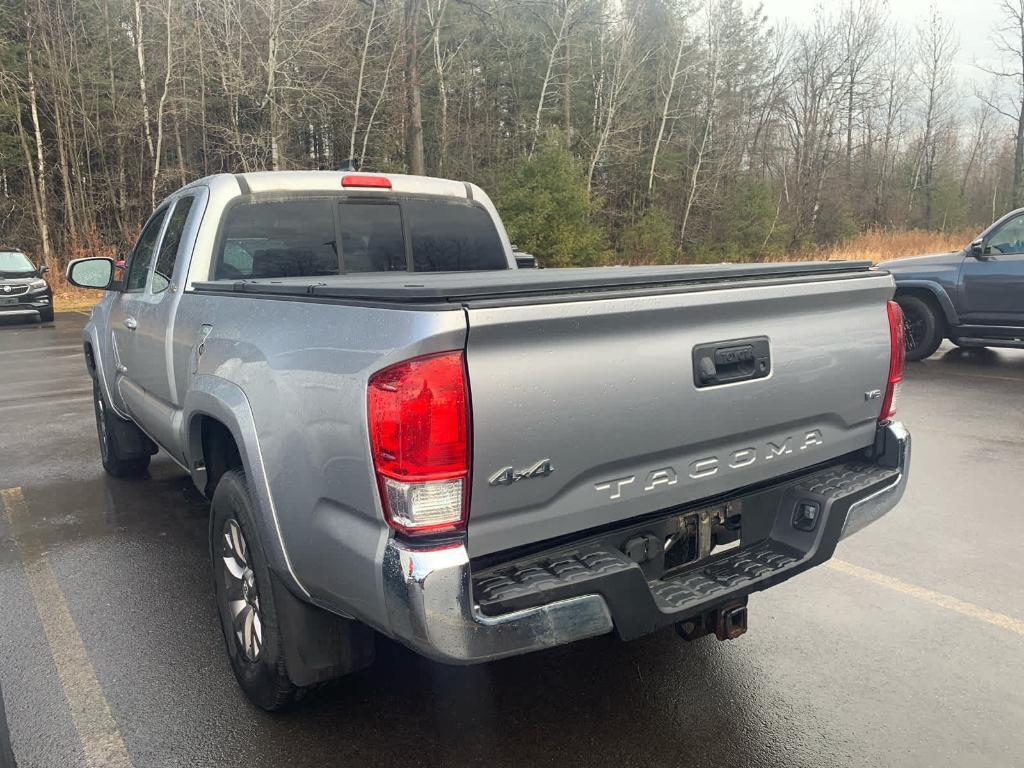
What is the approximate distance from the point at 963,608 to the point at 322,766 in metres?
2.86

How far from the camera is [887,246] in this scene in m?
32.7

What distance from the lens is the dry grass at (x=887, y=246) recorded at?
30891 mm

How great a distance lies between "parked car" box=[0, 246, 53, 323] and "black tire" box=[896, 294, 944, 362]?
57.3ft

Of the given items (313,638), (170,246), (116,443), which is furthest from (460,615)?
(116,443)

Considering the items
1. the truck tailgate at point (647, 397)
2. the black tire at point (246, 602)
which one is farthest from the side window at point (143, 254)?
the truck tailgate at point (647, 397)

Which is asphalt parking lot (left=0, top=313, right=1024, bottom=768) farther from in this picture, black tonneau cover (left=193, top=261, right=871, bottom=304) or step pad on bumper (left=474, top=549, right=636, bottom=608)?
black tonneau cover (left=193, top=261, right=871, bottom=304)

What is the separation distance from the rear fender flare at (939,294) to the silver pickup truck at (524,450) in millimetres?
7760

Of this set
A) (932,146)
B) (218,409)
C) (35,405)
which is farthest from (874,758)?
(932,146)

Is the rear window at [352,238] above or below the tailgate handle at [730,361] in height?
above

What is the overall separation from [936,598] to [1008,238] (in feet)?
24.2

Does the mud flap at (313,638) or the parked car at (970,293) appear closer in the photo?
the mud flap at (313,638)

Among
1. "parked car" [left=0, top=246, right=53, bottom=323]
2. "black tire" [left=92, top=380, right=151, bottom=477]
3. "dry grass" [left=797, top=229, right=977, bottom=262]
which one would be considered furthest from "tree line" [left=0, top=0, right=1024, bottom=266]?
"black tire" [left=92, top=380, right=151, bottom=477]

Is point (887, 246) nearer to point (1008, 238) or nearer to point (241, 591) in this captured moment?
point (1008, 238)

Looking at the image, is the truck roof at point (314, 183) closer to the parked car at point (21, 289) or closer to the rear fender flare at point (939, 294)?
the rear fender flare at point (939, 294)
